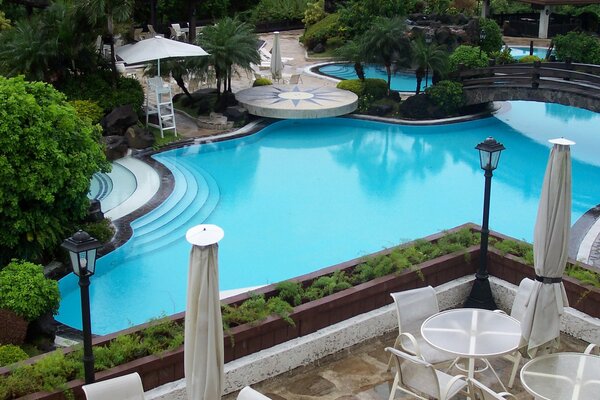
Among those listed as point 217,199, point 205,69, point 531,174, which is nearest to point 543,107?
point 531,174

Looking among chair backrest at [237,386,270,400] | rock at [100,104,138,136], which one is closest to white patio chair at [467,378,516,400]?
chair backrest at [237,386,270,400]

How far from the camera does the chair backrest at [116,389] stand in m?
6.70

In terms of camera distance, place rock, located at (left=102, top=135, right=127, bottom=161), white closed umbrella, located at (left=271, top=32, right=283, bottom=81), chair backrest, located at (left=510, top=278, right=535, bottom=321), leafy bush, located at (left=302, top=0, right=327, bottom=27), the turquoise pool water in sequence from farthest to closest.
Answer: leafy bush, located at (left=302, top=0, right=327, bottom=27), white closed umbrella, located at (left=271, top=32, right=283, bottom=81), rock, located at (left=102, top=135, right=127, bottom=161), the turquoise pool water, chair backrest, located at (left=510, top=278, right=535, bottom=321)

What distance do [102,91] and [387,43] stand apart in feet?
26.8

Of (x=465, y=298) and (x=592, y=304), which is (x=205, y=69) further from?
(x=592, y=304)

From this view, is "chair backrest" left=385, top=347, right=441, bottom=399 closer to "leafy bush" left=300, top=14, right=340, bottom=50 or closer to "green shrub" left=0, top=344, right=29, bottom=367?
"green shrub" left=0, top=344, right=29, bottom=367

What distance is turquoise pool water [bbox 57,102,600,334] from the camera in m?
13.0

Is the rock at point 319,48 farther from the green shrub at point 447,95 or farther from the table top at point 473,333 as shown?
the table top at point 473,333

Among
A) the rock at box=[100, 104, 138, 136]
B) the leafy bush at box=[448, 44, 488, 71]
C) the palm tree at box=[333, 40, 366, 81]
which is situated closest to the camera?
the rock at box=[100, 104, 138, 136]

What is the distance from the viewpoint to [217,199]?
16.4 meters

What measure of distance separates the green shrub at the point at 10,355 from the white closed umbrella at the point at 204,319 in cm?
263

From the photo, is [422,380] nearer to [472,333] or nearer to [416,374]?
[416,374]

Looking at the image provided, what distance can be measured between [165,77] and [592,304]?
14896 millimetres

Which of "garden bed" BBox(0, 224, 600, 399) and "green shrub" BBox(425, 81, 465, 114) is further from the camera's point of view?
"green shrub" BBox(425, 81, 465, 114)
